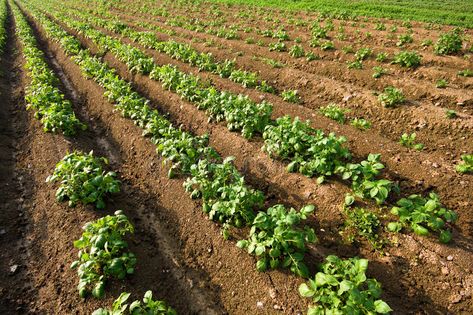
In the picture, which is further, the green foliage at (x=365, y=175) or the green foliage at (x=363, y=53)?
the green foliage at (x=363, y=53)

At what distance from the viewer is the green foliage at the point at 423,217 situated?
4.52 metres

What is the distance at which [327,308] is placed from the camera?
369cm

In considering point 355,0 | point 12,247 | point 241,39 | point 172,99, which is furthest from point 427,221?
point 355,0

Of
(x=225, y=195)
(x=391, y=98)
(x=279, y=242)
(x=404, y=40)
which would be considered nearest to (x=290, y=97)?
(x=391, y=98)

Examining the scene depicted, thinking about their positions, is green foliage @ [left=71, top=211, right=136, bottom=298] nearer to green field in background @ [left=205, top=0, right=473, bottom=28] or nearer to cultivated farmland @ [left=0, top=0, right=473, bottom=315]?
cultivated farmland @ [left=0, top=0, right=473, bottom=315]

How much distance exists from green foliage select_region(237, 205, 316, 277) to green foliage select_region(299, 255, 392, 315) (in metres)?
0.41

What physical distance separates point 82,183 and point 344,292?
487 cm

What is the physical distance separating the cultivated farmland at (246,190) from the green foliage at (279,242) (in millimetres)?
29

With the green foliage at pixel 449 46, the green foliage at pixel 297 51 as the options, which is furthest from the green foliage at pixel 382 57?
the green foliage at pixel 297 51

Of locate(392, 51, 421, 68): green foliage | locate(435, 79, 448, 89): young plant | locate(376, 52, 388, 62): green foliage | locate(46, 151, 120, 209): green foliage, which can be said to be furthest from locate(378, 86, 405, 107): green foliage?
locate(46, 151, 120, 209): green foliage

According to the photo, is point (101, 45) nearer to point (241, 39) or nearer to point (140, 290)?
point (241, 39)

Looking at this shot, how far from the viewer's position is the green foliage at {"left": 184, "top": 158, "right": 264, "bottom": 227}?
5.01 metres

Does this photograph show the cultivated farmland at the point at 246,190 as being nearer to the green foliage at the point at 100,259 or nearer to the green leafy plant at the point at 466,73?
the green foliage at the point at 100,259

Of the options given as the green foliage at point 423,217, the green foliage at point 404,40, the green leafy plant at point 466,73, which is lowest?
the green foliage at point 423,217
